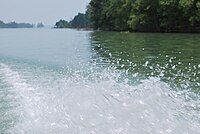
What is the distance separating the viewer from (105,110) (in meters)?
9.16

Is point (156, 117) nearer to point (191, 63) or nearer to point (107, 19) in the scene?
point (191, 63)

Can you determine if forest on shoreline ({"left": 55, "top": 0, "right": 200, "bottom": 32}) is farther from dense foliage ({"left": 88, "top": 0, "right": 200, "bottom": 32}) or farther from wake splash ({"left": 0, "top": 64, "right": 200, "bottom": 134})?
wake splash ({"left": 0, "top": 64, "right": 200, "bottom": 134})

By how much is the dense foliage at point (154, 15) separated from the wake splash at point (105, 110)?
179 ft

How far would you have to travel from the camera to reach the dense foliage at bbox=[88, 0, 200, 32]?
67.6 meters

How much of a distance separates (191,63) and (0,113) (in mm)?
13242

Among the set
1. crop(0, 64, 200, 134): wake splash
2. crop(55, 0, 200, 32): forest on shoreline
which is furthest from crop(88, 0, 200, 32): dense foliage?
crop(0, 64, 200, 134): wake splash

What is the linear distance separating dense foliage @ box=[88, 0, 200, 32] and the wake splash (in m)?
54.6

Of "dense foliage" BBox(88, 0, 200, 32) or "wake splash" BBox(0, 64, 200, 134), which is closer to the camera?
"wake splash" BBox(0, 64, 200, 134)

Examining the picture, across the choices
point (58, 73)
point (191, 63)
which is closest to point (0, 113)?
point (58, 73)

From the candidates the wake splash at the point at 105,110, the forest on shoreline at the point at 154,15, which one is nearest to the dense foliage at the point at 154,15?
the forest on shoreline at the point at 154,15

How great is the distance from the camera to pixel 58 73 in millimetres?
→ 17000

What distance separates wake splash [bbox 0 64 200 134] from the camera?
314 inches

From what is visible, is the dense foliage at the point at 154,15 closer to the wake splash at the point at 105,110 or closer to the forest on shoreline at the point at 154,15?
the forest on shoreline at the point at 154,15

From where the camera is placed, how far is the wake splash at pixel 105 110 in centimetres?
797
